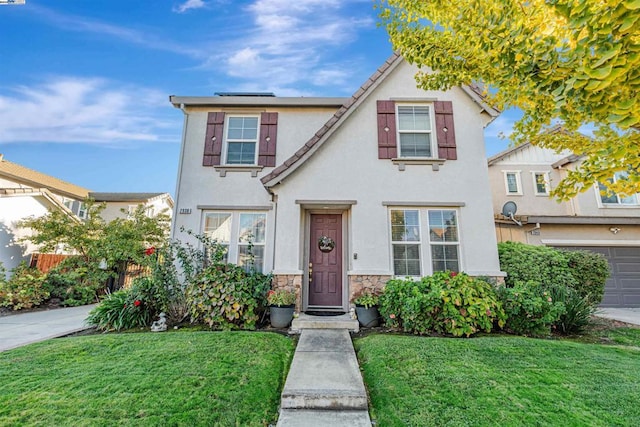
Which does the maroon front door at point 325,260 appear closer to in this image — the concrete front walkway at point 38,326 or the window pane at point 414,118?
the window pane at point 414,118

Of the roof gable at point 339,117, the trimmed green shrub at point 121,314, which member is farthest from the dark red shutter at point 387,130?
the trimmed green shrub at point 121,314

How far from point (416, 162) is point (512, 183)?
8.56 meters

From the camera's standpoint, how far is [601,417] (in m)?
2.56

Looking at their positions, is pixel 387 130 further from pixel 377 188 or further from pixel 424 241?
pixel 424 241

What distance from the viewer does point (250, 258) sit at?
23.7 feet

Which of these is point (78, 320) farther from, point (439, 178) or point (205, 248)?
point (439, 178)

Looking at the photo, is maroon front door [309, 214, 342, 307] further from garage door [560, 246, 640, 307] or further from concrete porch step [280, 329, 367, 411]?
garage door [560, 246, 640, 307]

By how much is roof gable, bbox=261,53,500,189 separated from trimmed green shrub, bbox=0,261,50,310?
8878 mm

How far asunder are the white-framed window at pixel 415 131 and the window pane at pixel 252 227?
13.9 feet

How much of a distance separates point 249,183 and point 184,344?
448cm

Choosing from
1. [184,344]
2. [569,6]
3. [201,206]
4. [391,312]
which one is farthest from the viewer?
[201,206]

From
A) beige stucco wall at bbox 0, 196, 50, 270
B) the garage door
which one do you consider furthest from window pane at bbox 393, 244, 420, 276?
beige stucco wall at bbox 0, 196, 50, 270

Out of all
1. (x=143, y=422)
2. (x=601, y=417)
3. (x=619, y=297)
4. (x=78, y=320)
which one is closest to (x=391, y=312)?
(x=601, y=417)

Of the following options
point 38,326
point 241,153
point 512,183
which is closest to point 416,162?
point 241,153
